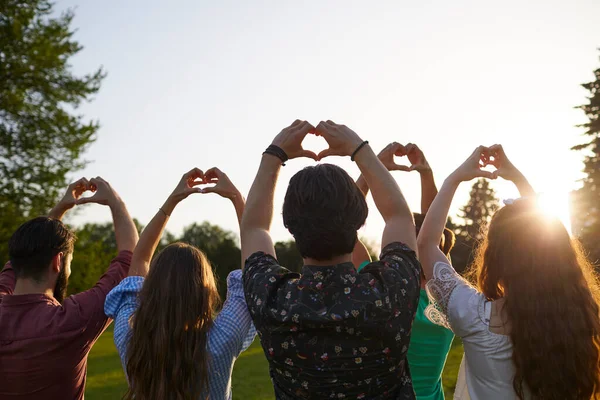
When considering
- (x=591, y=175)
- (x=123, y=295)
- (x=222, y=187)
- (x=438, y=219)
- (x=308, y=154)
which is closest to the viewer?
(x=308, y=154)

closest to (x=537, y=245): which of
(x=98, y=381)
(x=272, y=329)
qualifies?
(x=272, y=329)

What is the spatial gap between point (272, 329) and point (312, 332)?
144 millimetres

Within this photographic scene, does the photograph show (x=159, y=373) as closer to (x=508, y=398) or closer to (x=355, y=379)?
(x=355, y=379)

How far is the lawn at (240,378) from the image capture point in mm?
11008

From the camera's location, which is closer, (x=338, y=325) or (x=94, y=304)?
(x=338, y=325)

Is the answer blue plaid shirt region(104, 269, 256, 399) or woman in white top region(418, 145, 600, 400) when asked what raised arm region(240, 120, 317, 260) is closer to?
blue plaid shirt region(104, 269, 256, 399)

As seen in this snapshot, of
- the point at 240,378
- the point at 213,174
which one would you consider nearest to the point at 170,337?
the point at 213,174

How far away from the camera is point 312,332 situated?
81.7 inches

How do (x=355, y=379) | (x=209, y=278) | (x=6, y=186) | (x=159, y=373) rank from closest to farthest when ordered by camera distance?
1. (x=355, y=379)
2. (x=159, y=373)
3. (x=209, y=278)
4. (x=6, y=186)

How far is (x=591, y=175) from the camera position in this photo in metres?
29.6

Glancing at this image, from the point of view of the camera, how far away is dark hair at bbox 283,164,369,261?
2.09 m

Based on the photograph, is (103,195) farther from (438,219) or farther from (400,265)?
(400,265)

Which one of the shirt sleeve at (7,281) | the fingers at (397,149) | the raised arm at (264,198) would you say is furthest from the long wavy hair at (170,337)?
the fingers at (397,149)

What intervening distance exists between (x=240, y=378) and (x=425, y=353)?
10.4 m
